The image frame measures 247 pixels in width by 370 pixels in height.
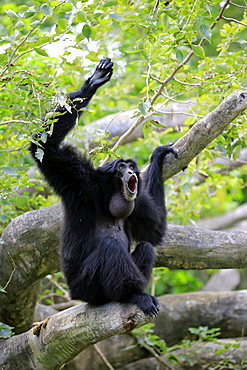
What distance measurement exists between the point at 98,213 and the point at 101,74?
5.06ft

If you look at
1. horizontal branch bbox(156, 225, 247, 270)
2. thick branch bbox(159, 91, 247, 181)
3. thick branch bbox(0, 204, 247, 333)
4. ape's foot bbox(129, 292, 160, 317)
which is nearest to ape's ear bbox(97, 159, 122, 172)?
thick branch bbox(159, 91, 247, 181)

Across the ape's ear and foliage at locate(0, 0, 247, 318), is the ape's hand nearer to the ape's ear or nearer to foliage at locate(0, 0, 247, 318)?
foliage at locate(0, 0, 247, 318)

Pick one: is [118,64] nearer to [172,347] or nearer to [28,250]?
[28,250]

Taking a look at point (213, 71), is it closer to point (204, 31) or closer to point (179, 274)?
point (204, 31)

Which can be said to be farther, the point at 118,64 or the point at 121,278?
the point at 118,64

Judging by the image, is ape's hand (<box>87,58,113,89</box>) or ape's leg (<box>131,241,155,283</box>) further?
ape's leg (<box>131,241,155,283</box>)

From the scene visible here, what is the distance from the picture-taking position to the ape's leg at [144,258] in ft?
17.3

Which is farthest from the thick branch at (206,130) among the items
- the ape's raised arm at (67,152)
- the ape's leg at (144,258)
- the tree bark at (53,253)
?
the ape's raised arm at (67,152)

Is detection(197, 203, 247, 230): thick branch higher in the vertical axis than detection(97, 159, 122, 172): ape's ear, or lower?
lower

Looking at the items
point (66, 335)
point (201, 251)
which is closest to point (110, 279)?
point (66, 335)

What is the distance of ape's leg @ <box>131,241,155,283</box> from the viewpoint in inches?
208

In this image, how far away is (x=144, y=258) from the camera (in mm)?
5301

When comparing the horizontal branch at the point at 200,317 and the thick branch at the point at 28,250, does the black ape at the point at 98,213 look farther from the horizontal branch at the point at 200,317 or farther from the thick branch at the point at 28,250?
the horizontal branch at the point at 200,317

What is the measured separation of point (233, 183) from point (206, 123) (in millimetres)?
4227
